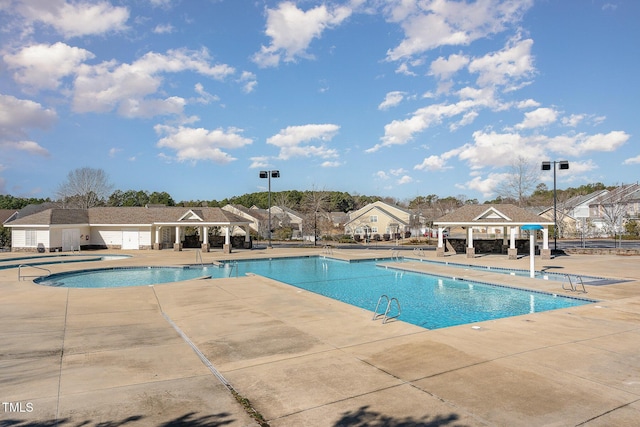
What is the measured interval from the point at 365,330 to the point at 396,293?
7490 millimetres

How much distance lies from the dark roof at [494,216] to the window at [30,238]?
3352cm

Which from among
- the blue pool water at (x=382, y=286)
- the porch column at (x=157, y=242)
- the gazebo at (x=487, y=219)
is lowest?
the blue pool water at (x=382, y=286)

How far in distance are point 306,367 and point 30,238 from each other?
36.8m

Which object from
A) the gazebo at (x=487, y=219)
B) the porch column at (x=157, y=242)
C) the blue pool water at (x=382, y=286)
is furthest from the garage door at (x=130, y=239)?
the gazebo at (x=487, y=219)

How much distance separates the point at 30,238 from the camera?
114 ft

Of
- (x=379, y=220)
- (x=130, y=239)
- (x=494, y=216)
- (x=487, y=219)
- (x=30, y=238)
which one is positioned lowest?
(x=130, y=239)

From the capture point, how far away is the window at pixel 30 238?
3456 cm

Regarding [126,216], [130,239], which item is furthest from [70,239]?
[126,216]

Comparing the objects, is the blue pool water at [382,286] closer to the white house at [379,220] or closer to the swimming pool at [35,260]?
the swimming pool at [35,260]

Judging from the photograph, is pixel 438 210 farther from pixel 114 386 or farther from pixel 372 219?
pixel 114 386

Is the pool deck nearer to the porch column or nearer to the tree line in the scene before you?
the porch column

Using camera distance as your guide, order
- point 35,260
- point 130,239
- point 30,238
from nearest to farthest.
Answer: point 35,260
point 30,238
point 130,239

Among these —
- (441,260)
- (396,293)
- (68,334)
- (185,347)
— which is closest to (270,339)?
(185,347)

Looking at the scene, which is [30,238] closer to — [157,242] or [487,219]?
[157,242]
